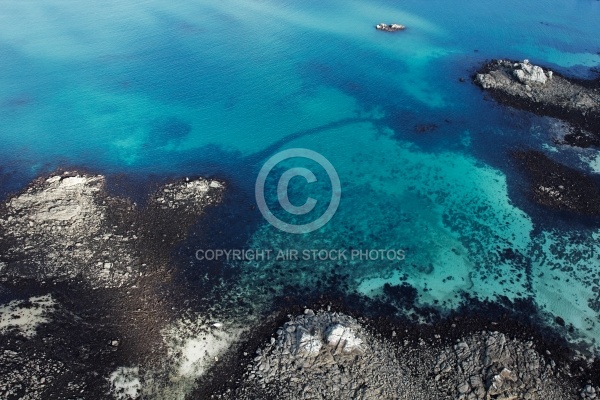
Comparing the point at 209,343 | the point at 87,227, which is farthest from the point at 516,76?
the point at 87,227

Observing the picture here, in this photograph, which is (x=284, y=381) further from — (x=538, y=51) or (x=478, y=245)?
(x=538, y=51)

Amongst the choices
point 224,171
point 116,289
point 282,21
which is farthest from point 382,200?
point 282,21

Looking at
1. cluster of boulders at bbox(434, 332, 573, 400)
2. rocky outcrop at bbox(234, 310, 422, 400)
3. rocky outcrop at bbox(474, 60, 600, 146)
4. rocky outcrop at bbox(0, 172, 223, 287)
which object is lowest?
cluster of boulders at bbox(434, 332, 573, 400)

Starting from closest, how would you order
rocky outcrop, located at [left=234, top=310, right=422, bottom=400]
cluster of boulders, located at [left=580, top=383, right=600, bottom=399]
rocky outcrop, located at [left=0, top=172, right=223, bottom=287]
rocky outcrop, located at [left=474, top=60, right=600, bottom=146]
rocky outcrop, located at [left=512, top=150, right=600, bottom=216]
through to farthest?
1. rocky outcrop, located at [left=234, top=310, right=422, bottom=400]
2. cluster of boulders, located at [left=580, top=383, right=600, bottom=399]
3. rocky outcrop, located at [left=0, top=172, right=223, bottom=287]
4. rocky outcrop, located at [left=512, top=150, right=600, bottom=216]
5. rocky outcrop, located at [left=474, top=60, right=600, bottom=146]

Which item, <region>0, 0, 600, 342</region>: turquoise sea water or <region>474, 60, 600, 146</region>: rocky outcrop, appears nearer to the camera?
<region>0, 0, 600, 342</region>: turquoise sea water

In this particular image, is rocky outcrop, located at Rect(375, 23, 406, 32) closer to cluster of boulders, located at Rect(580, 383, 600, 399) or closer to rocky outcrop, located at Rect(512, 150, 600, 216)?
rocky outcrop, located at Rect(512, 150, 600, 216)

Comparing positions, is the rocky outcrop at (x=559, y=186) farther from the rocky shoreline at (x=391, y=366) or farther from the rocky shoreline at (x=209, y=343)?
the rocky shoreline at (x=391, y=366)

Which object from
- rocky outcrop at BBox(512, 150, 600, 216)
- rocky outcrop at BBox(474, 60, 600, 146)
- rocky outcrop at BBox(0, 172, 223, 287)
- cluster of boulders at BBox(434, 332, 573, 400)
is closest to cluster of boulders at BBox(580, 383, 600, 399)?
cluster of boulders at BBox(434, 332, 573, 400)
